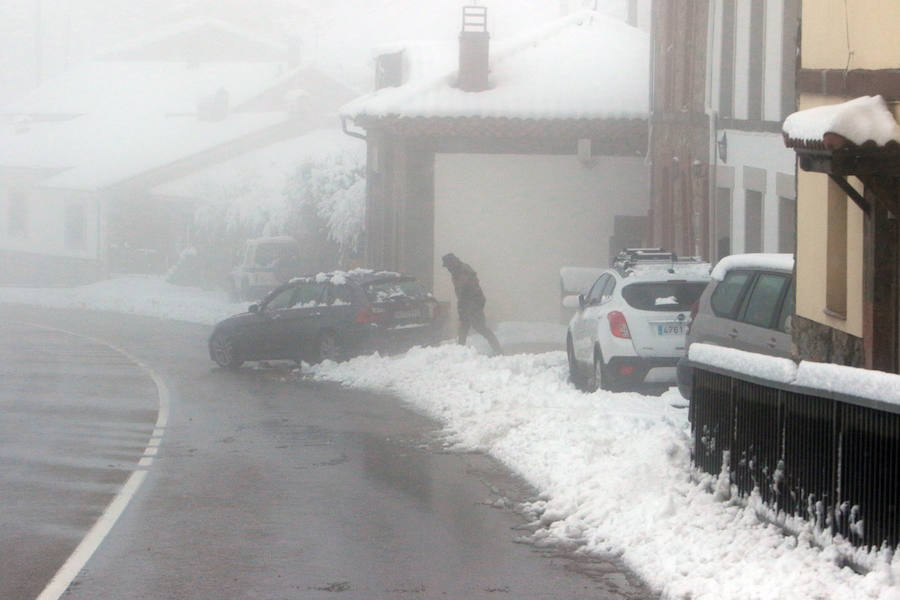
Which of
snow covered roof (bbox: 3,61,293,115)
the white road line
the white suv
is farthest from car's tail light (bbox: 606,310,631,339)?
snow covered roof (bbox: 3,61,293,115)

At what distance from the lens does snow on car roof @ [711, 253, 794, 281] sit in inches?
600

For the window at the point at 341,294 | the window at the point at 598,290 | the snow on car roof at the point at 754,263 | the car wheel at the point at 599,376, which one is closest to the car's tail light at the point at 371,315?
the window at the point at 341,294

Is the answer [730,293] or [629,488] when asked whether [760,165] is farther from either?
[629,488]

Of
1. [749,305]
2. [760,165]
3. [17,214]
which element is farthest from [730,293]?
[17,214]

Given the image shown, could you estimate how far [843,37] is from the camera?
1377cm

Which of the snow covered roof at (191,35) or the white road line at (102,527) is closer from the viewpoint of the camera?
the white road line at (102,527)

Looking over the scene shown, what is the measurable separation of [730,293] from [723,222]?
418 inches

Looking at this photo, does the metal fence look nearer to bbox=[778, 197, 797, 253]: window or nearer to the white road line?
the white road line

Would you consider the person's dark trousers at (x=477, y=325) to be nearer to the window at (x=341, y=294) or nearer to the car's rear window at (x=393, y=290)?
the car's rear window at (x=393, y=290)

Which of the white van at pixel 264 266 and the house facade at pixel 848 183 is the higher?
the house facade at pixel 848 183

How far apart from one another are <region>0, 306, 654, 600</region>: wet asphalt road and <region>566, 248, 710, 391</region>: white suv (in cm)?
244

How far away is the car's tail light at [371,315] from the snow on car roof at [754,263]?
32.6 feet

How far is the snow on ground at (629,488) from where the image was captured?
28.3ft

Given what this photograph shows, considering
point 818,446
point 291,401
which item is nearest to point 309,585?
point 818,446
